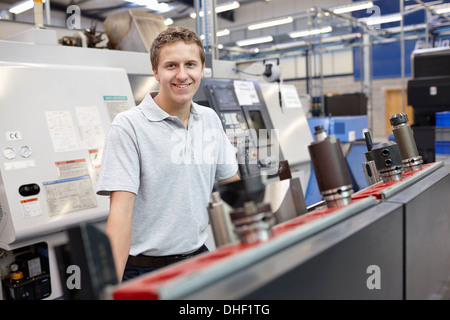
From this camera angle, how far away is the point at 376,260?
0.77 meters

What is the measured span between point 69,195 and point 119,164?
75 centimetres

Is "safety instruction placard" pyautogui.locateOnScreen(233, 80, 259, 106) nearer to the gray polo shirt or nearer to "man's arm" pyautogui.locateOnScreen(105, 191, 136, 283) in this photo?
the gray polo shirt

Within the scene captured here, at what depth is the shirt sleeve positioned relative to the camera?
1.25 metres

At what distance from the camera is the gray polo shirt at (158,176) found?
1.30 m

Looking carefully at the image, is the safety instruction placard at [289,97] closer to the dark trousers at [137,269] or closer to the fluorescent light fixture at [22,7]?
the dark trousers at [137,269]

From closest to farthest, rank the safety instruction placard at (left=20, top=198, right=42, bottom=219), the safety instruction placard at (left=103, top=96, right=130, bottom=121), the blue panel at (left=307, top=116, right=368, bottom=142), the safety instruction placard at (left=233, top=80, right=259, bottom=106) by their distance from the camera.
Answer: the safety instruction placard at (left=20, top=198, right=42, bottom=219), the safety instruction placard at (left=103, top=96, right=130, bottom=121), the safety instruction placard at (left=233, top=80, right=259, bottom=106), the blue panel at (left=307, top=116, right=368, bottom=142)

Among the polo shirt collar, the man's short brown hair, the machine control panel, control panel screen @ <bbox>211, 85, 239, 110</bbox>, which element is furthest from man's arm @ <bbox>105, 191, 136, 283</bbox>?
control panel screen @ <bbox>211, 85, 239, 110</bbox>

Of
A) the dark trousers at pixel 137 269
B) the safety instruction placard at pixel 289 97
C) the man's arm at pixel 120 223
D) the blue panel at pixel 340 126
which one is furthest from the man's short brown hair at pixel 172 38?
the blue panel at pixel 340 126

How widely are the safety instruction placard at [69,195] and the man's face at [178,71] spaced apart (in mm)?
767

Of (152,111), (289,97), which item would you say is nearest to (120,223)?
(152,111)

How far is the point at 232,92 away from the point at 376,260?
2335 millimetres

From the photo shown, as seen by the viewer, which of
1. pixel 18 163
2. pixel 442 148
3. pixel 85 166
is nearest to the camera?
pixel 18 163
